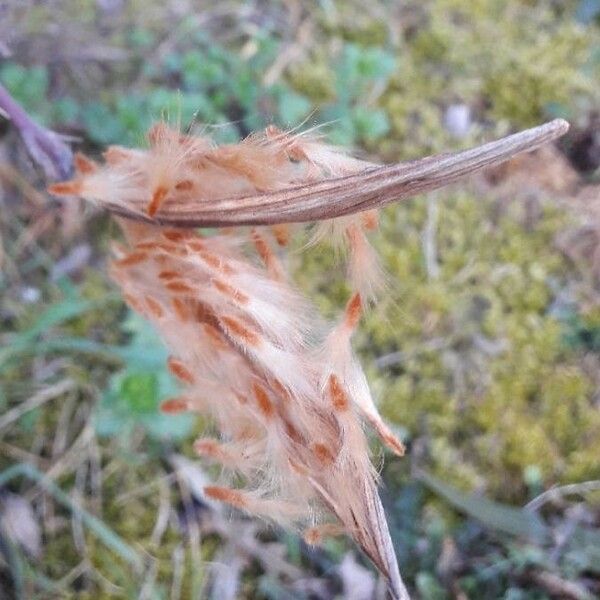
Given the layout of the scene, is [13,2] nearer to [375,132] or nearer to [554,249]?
[375,132]

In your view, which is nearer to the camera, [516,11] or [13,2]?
[13,2]

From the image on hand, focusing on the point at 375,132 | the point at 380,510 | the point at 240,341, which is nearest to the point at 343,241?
the point at 240,341

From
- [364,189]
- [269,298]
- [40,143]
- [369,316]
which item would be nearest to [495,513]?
[369,316]

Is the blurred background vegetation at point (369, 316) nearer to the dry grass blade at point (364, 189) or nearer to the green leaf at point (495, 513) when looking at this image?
the green leaf at point (495, 513)

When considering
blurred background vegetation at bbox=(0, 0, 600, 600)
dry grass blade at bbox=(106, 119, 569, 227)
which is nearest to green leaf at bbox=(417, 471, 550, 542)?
blurred background vegetation at bbox=(0, 0, 600, 600)

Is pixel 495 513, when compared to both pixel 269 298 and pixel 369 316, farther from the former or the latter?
pixel 269 298

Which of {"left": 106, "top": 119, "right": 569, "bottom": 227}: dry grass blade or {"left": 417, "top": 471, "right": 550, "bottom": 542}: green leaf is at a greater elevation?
{"left": 106, "top": 119, "right": 569, "bottom": 227}: dry grass blade

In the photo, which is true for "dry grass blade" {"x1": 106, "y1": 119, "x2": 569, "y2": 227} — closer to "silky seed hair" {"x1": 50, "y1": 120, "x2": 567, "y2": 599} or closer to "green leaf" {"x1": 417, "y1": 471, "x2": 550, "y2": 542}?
"silky seed hair" {"x1": 50, "y1": 120, "x2": 567, "y2": 599}

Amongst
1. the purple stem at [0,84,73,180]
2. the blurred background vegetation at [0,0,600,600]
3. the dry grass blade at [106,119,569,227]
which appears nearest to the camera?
the dry grass blade at [106,119,569,227]

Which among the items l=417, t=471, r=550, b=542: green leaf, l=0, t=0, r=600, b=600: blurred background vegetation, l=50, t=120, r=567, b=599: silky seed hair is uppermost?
l=50, t=120, r=567, b=599: silky seed hair
